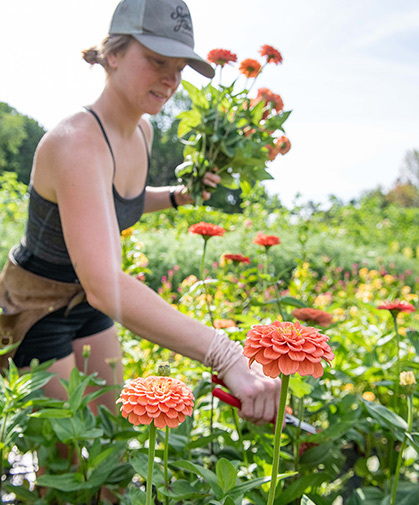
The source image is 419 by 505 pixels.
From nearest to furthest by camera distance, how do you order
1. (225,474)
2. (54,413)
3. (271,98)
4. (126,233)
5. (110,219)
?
(225,474), (54,413), (110,219), (271,98), (126,233)

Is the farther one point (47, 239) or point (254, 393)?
point (47, 239)

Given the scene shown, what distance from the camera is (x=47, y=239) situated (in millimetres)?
1367

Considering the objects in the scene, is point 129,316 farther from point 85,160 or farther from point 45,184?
point 45,184

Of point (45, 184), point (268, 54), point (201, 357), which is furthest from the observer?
point (268, 54)

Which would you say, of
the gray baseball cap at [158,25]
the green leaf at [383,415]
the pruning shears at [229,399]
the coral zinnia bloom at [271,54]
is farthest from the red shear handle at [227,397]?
the coral zinnia bloom at [271,54]

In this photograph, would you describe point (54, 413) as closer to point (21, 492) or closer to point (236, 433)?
point (21, 492)

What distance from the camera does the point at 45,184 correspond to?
4.19ft

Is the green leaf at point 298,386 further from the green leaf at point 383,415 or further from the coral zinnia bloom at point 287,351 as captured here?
the coral zinnia bloom at point 287,351

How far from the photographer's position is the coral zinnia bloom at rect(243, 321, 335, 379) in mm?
536

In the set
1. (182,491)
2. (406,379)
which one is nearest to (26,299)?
(182,491)

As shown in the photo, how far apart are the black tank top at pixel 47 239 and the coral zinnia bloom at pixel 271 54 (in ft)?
1.72

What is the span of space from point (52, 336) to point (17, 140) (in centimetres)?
2146

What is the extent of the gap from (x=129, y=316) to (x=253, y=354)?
0.50 m

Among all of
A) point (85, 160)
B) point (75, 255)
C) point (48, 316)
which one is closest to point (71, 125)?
point (85, 160)
